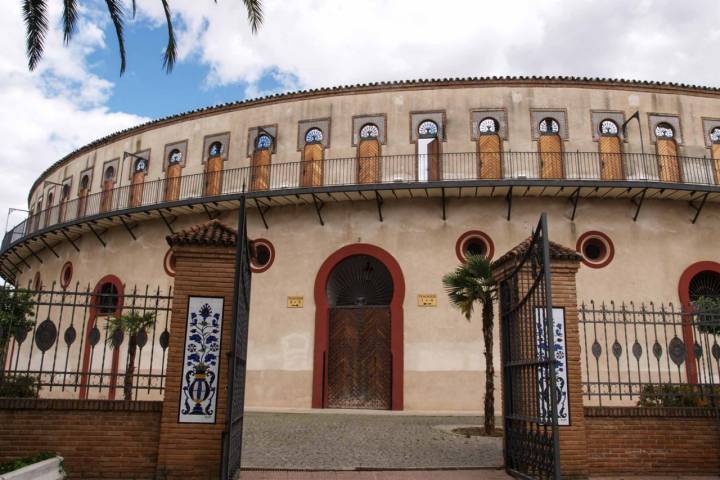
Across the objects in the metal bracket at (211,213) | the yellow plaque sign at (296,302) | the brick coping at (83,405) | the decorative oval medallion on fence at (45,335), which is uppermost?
the metal bracket at (211,213)

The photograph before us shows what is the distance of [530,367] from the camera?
723 centimetres

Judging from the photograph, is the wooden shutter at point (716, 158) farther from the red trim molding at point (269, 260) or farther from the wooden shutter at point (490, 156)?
the red trim molding at point (269, 260)

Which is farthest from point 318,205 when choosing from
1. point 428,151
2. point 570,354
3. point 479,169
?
point 570,354

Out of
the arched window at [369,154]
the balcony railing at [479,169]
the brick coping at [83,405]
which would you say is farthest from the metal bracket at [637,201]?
the brick coping at [83,405]

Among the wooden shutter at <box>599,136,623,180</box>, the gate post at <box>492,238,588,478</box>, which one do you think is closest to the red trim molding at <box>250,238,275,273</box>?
the wooden shutter at <box>599,136,623,180</box>

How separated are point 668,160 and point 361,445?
1419cm

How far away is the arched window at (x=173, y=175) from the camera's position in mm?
22266

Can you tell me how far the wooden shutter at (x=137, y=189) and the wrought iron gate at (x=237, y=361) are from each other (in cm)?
1659

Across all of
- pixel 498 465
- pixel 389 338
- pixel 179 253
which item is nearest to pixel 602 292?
pixel 389 338

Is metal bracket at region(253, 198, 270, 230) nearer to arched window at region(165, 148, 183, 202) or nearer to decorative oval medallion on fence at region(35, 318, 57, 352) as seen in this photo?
arched window at region(165, 148, 183, 202)

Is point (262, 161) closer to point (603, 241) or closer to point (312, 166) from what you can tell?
point (312, 166)

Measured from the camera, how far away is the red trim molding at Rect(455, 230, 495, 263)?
61.2 feet

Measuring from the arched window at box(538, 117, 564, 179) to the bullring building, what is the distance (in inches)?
1.7

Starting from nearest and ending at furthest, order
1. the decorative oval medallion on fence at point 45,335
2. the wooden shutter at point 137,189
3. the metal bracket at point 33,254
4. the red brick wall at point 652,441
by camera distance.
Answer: the decorative oval medallion on fence at point 45,335, the red brick wall at point 652,441, the wooden shutter at point 137,189, the metal bracket at point 33,254
